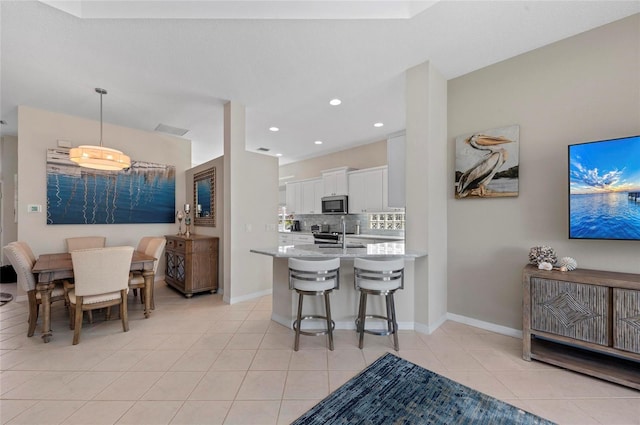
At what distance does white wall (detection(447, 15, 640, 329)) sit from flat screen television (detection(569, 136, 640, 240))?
0.20 meters

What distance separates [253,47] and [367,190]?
3.49 metres

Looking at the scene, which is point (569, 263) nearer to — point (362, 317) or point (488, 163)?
point (488, 163)

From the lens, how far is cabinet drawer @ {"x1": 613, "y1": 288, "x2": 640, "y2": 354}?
1.79 meters

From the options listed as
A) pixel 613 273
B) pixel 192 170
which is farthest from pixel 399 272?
pixel 192 170

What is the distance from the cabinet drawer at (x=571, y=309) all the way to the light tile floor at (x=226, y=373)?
1.12 ft

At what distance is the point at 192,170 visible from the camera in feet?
16.6

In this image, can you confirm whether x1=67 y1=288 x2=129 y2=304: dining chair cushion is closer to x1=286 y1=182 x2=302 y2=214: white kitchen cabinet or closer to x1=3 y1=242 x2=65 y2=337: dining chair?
x1=3 y1=242 x2=65 y2=337: dining chair

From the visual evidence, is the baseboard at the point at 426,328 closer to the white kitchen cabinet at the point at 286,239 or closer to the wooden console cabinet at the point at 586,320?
the wooden console cabinet at the point at 586,320

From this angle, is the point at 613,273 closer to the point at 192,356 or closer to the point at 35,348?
the point at 192,356

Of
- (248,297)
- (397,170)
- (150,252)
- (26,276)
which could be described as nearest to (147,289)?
(150,252)

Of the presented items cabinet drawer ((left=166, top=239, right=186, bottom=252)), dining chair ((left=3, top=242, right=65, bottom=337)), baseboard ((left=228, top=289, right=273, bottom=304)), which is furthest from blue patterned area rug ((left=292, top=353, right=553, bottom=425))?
cabinet drawer ((left=166, top=239, right=186, bottom=252))

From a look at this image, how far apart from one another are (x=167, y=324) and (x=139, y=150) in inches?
131

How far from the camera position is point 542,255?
2.30 metres

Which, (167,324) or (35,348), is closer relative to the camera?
(35,348)
